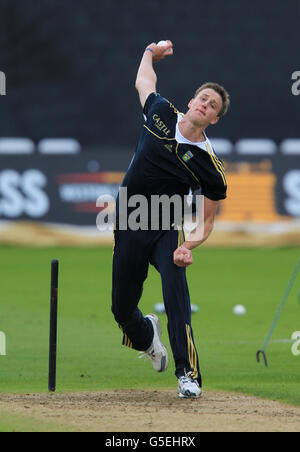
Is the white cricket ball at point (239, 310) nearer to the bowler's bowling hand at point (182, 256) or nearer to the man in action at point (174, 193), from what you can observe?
the man in action at point (174, 193)

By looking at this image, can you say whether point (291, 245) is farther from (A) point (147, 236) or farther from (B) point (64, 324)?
(A) point (147, 236)

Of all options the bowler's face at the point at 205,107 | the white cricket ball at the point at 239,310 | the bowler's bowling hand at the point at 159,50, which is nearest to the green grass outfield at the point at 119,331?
the white cricket ball at the point at 239,310

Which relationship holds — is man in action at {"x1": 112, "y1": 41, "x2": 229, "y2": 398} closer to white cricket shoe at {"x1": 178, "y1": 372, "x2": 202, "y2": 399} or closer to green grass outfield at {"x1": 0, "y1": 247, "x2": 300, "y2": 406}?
white cricket shoe at {"x1": 178, "y1": 372, "x2": 202, "y2": 399}

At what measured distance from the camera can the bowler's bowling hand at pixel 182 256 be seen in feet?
25.5

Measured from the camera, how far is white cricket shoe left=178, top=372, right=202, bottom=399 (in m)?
7.91

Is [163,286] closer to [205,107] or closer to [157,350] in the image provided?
[157,350]

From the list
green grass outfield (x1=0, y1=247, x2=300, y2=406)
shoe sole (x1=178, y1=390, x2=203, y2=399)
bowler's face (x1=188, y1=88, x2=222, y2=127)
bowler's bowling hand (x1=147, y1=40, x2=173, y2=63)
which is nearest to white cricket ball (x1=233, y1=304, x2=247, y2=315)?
green grass outfield (x1=0, y1=247, x2=300, y2=406)

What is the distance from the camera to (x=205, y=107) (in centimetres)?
802

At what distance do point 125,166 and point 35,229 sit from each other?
2.29m

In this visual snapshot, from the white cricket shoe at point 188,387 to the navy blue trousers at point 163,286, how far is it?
0.05m

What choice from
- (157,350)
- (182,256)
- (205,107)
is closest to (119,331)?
(157,350)

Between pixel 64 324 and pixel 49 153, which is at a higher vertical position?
pixel 49 153

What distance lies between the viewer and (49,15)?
2577cm

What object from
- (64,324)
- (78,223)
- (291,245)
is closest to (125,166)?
(78,223)
